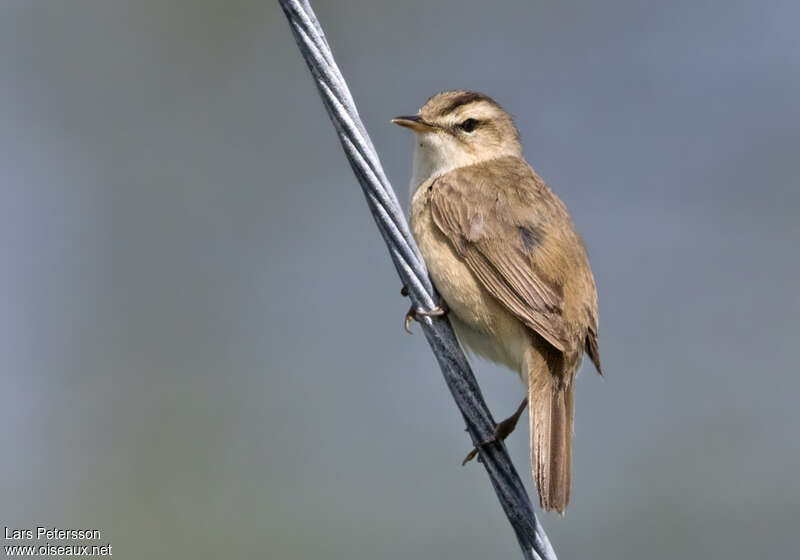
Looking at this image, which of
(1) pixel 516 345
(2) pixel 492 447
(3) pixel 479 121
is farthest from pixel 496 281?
(3) pixel 479 121

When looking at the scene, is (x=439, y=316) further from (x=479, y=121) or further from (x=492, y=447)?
(x=479, y=121)

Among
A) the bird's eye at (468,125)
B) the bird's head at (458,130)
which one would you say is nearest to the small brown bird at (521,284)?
the bird's head at (458,130)

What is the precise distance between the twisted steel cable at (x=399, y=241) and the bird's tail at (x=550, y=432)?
0.87ft

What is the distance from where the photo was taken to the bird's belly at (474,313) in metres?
2.88

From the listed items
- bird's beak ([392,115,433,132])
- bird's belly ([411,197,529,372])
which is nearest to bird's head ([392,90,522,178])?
bird's beak ([392,115,433,132])

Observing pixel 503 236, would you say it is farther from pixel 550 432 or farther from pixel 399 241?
pixel 399 241

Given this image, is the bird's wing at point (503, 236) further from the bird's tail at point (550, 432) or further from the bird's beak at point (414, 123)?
the bird's beak at point (414, 123)

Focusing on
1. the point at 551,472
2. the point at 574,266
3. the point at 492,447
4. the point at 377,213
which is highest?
the point at 377,213

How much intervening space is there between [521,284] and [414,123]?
3.22ft

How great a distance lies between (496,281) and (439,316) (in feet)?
1.00

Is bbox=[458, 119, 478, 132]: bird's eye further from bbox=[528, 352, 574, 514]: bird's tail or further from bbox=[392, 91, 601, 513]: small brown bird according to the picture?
bbox=[528, 352, 574, 514]: bird's tail

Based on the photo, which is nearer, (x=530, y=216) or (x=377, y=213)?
(x=377, y=213)

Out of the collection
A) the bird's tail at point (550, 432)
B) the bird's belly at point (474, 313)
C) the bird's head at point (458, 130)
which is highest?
the bird's head at point (458, 130)

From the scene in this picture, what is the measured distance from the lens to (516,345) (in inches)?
113
